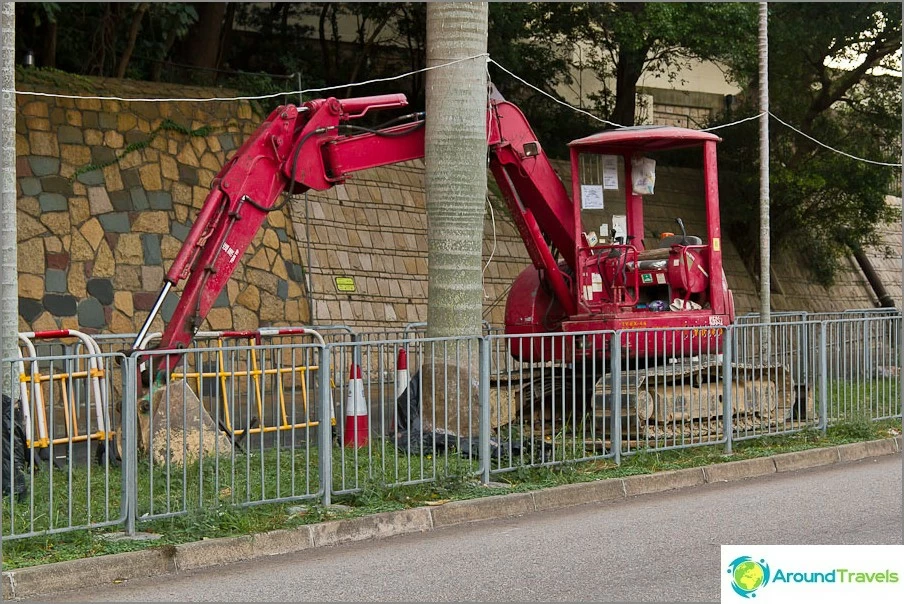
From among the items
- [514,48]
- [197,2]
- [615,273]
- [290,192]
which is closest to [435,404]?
[290,192]

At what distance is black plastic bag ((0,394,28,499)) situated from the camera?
7.84m

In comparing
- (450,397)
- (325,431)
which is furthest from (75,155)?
(325,431)

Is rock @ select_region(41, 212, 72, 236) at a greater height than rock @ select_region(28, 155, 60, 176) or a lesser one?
lesser

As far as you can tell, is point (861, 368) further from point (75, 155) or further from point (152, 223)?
point (75, 155)

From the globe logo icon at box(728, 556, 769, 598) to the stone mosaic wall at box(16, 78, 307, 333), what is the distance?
13.8 m

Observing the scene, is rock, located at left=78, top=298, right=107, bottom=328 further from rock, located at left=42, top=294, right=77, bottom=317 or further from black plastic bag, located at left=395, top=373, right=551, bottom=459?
black plastic bag, located at left=395, top=373, right=551, bottom=459

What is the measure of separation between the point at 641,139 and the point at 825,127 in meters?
14.7

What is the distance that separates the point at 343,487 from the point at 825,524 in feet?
11.6

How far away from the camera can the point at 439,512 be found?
8977 mm

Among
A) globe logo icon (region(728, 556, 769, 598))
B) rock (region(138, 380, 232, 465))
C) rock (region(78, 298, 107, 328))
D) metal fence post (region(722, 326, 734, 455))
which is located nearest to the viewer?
globe logo icon (region(728, 556, 769, 598))

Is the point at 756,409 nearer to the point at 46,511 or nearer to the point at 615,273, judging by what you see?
the point at 615,273

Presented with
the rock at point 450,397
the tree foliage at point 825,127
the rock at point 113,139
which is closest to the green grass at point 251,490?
the rock at point 450,397

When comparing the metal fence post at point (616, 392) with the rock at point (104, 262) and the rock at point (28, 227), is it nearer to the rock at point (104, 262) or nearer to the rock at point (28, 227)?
the rock at point (104, 262)

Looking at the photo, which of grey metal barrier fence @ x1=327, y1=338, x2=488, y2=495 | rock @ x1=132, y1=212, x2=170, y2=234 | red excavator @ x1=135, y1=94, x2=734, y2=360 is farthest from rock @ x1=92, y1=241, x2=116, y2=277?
grey metal barrier fence @ x1=327, y1=338, x2=488, y2=495
